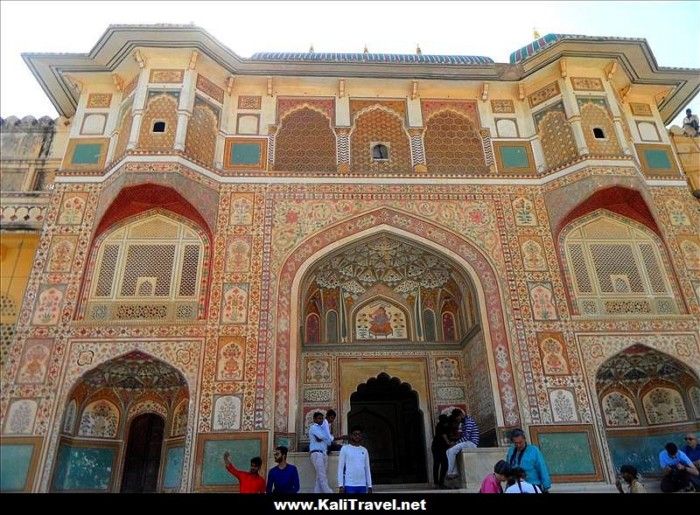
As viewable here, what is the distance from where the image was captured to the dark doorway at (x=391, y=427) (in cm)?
1007

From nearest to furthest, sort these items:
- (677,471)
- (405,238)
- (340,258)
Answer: (677,471)
(405,238)
(340,258)

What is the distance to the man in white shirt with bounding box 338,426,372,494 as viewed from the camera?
5.46m

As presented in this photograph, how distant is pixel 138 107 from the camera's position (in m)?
10.1

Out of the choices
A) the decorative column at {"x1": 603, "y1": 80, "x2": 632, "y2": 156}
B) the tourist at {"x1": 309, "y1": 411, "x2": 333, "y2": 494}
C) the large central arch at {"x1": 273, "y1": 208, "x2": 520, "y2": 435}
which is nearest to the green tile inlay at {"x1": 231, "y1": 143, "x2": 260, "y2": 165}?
the large central arch at {"x1": 273, "y1": 208, "x2": 520, "y2": 435}

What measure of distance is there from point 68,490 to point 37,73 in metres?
7.76

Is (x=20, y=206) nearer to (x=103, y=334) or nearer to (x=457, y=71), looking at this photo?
(x=103, y=334)

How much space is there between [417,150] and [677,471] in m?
6.84

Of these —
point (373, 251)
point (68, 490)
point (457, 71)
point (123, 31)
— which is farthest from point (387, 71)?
point (68, 490)

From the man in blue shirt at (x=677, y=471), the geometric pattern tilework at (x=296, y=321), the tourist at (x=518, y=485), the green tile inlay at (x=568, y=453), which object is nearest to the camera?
the tourist at (x=518, y=485)

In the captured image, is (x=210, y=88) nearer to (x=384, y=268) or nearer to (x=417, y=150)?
(x=417, y=150)

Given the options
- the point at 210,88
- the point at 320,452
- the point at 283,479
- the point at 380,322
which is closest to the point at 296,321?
the point at 380,322

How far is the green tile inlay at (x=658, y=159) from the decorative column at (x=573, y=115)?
5.27 feet

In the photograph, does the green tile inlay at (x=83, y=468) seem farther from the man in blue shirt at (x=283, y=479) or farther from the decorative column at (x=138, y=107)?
the decorative column at (x=138, y=107)

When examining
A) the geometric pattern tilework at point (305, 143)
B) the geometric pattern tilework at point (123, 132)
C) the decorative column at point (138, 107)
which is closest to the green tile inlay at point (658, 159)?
the geometric pattern tilework at point (305, 143)
